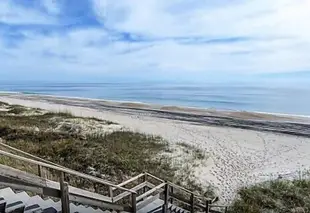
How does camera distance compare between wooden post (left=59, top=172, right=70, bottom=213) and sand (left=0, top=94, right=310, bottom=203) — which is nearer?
wooden post (left=59, top=172, right=70, bottom=213)

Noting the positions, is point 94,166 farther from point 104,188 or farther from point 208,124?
point 208,124

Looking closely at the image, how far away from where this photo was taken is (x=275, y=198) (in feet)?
32.9

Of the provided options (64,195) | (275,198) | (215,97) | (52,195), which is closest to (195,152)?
(275,198)

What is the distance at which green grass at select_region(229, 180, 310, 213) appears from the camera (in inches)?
368

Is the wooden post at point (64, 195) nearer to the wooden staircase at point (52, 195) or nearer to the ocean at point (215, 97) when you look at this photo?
the wooden staircase at point (52, 195)

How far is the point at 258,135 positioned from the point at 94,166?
14.9 meters

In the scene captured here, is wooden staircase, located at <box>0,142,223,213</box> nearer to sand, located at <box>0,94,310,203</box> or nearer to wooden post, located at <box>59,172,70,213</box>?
wooden post, located at <box>59,172,70,213</box>

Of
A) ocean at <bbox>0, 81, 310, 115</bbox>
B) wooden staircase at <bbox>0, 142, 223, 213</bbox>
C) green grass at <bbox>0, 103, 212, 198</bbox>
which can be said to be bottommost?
ocean at <bbox>0, 81, 310, 115</bbox>

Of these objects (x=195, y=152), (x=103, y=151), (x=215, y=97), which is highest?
(x=103, y=151)

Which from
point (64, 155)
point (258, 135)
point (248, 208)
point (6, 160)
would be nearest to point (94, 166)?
point (64, 155)

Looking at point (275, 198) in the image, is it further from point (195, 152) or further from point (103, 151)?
point (103, 151)

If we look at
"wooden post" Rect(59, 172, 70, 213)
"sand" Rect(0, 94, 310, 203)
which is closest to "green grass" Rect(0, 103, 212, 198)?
"sand" Rect(0, 94, 310, 203)

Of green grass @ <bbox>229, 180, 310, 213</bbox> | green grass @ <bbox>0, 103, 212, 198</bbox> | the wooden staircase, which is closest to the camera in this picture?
the wooden staircase

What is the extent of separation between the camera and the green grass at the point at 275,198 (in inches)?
368
